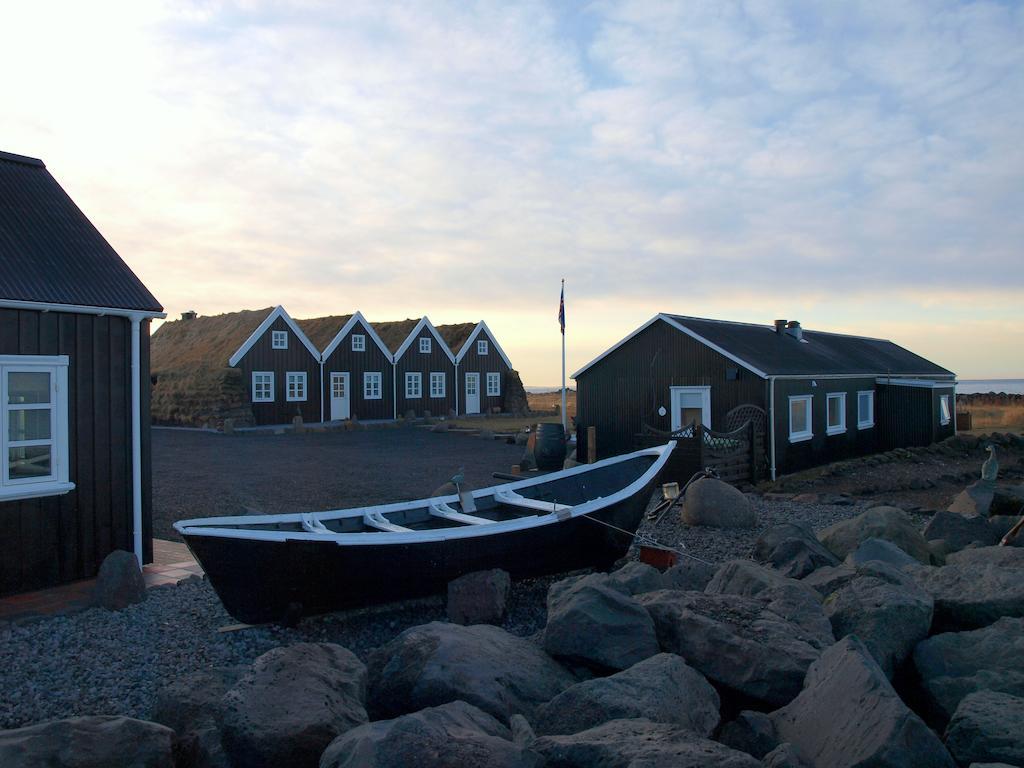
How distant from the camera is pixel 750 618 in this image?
18.4 feet

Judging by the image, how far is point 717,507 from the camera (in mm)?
11969

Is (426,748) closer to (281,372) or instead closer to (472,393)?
(281,372)

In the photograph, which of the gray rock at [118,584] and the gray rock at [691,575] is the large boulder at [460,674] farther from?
the gray rock at [118,584]

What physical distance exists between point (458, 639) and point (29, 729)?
2423mm

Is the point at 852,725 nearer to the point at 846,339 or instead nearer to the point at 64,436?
the point at 64,436

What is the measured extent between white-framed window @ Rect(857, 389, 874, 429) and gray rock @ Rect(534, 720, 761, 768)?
836 inches

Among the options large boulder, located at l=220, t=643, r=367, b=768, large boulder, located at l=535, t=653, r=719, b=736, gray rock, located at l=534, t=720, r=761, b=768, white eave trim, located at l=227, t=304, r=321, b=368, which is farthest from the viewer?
white eave trim, located at l=227, t=304, r=321, b=368

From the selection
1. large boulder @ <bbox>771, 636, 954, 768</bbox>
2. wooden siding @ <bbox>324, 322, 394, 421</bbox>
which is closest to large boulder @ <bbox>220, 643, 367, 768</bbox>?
large boulder @ <bbox>771, 636, 954, 768</bbox>

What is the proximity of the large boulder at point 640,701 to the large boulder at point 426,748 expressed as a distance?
623mm

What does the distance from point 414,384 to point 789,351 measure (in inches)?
853

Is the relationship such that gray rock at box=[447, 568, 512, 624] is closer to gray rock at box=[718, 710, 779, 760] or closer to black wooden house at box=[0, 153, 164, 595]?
gray rock at box=[718, 710, 779, 760]

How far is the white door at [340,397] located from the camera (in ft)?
119

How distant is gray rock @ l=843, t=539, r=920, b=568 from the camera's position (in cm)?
764

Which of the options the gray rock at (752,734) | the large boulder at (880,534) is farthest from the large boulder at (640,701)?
the large boulder at (880,534)
